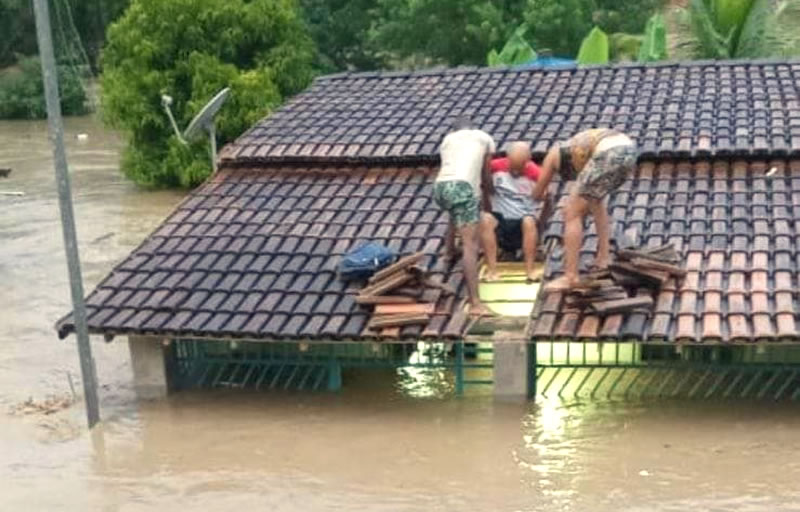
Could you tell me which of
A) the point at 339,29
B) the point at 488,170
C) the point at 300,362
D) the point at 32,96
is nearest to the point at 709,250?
the point at 488,170

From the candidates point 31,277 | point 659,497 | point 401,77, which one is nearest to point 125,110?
point 31,277

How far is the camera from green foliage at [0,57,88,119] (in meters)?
29.9

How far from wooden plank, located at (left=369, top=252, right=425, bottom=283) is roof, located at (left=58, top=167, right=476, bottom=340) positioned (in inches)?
8.9

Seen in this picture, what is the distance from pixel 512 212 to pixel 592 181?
0.95m

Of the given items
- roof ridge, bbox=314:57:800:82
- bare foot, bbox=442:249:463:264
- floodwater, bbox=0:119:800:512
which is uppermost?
roof ridge, bbox=314:57:800:82

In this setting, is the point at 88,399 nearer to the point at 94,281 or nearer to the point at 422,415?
the point at 422,415

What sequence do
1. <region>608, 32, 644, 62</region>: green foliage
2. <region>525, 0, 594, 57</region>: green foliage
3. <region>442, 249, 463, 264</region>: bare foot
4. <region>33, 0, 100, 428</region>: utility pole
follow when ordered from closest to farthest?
<region>33, 0, 100, 428</region>: utility pole, <region>442, 249, 463, 264</region>: bare foot, <region>608, 32, 644, 62</region>: green foliage, <region>525, 0, 594, 57</region>: green foliage

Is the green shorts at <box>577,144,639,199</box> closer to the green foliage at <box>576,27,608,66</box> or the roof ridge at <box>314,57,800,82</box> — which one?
the roof ridge at <box>314,57,800,82</box>

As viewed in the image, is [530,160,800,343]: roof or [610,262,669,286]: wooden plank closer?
[530,160,800,343]: roof

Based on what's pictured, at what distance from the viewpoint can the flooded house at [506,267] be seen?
25.0ft

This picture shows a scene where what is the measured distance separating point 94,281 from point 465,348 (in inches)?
248

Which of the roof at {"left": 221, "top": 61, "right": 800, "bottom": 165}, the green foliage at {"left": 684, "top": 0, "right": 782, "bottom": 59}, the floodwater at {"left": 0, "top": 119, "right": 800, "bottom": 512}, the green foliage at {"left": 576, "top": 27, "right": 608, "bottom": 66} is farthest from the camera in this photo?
the green foliage at {"left": 684, "top": 0, "right": 782, "bottom": 59}

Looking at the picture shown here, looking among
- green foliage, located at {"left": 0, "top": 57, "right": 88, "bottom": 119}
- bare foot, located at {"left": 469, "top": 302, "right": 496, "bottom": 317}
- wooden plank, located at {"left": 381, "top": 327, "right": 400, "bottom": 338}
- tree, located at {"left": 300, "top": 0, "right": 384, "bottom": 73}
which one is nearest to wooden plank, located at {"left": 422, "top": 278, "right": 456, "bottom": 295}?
bare foot, located at {"left": 469, "top": 302, "right": 496, "bottom": 317}

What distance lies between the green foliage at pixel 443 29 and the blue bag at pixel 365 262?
503 inches
